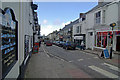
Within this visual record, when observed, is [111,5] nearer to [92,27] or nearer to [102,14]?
[102,14]

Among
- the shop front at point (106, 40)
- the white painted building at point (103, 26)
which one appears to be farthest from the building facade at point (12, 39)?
the white painted building at point (103, 26)

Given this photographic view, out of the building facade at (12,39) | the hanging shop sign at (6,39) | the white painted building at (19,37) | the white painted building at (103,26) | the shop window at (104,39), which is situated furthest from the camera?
the shop window at (104,39)

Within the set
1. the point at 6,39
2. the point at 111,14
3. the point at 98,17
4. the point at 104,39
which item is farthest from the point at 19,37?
the point at 98,17

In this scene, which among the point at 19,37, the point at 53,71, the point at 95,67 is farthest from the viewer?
the point at 95,67

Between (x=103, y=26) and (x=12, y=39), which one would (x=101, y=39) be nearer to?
(x=103, y=26)

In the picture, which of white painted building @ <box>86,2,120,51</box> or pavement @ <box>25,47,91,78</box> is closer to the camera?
pavement @ <box>25,47,91,78</box>

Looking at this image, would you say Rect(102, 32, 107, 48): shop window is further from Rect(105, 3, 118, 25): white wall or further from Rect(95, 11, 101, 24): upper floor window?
Rect(95, 11, 101, 24): upper floor window

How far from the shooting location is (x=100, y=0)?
62.6 feet

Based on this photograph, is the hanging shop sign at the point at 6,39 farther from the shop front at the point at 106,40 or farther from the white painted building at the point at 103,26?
the white painted building at the point at 103,26

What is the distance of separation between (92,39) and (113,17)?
558cm

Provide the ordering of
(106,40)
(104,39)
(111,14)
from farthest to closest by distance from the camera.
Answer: (104,39)
(106,40)
(111,14)

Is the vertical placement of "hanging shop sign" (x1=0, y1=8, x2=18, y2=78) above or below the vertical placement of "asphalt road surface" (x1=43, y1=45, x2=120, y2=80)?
above

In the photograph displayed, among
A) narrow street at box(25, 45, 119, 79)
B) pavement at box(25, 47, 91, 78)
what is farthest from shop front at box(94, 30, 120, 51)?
pavement at box(25, 47, 91, 78)

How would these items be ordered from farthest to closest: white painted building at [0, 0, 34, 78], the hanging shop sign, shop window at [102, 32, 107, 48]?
shop window at [102, 32, 107, 48] → white painted building at [0, 0, 34, 78] → the hanging shop sign
